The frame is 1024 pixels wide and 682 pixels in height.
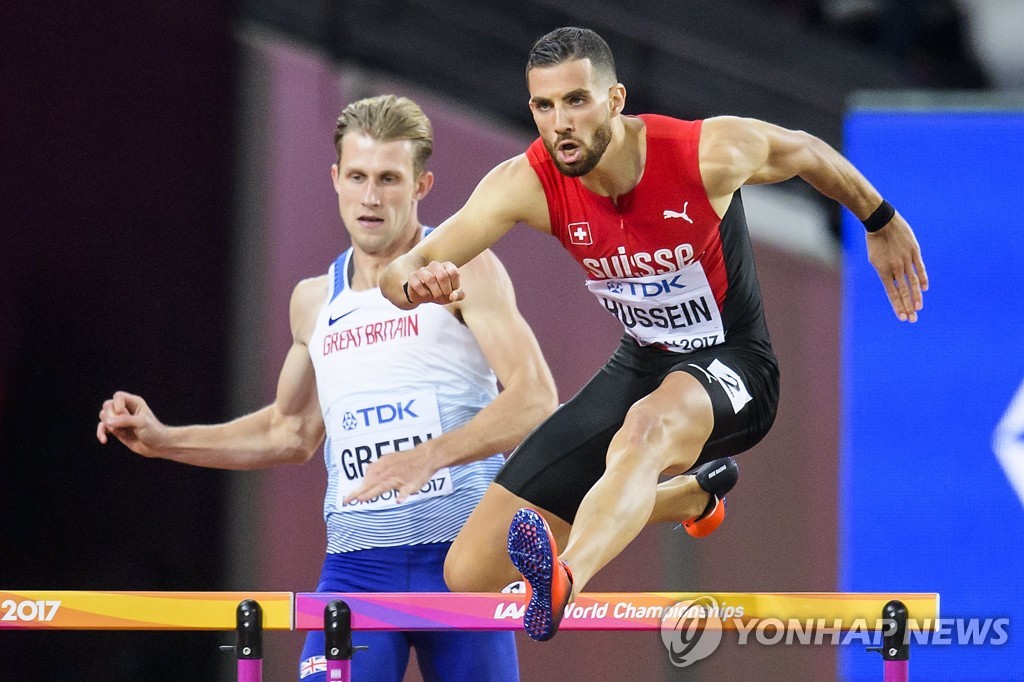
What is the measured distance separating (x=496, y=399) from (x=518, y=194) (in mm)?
600

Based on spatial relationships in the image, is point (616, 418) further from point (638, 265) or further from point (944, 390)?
point (944, 390)

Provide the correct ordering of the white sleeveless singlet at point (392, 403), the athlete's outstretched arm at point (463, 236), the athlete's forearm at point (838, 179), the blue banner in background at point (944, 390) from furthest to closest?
the blue banner in background at point (944, 390) → the white sleeveless singlet at point (392, 403) → the athlete's forearm at point (838, 179) → the athlete's outstretched arm at point (463, 236)

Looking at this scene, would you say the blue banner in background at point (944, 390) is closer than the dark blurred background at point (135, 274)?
Yes

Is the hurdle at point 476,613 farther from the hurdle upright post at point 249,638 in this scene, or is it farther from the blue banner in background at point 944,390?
the blue banner in background at point 944,390

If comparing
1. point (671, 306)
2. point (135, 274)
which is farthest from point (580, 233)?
point (135, 274)

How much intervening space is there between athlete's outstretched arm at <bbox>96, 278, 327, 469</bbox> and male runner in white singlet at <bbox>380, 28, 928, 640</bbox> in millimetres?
828

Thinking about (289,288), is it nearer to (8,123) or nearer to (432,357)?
(8,123)

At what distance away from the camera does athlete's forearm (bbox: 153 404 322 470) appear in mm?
4602

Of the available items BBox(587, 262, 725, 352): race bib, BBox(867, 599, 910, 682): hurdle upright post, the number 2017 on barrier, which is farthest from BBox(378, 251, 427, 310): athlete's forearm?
BBox(867, 599, 910, 682): hurdle upright post

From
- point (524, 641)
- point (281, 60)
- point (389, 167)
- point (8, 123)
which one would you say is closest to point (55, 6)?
point (8, 123)

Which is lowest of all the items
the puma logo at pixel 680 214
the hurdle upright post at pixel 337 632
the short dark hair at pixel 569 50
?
the hurdle upright post at pixel 337 632

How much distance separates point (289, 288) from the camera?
6.35 metres

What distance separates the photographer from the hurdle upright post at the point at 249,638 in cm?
369

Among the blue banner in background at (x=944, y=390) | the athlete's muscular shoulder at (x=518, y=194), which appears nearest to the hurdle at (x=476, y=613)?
the athlete's muscular shoulder at (x=518, y=194)
